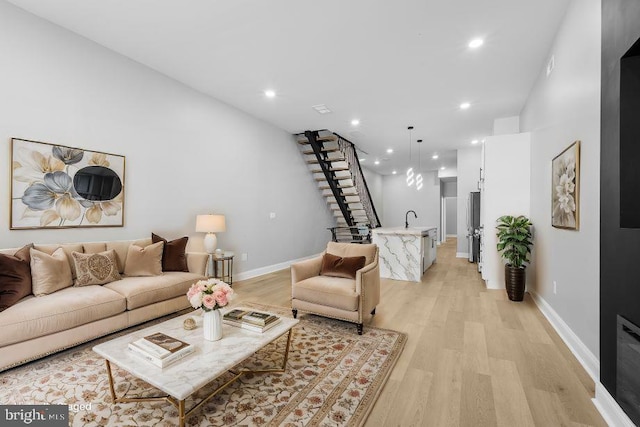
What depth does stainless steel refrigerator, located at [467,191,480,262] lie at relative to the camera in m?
6.97

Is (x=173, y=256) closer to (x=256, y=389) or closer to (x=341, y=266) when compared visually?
(x=341, y=266)

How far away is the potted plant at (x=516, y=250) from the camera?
4.12 meters

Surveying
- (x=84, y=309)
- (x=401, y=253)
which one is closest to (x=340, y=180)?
(x=401, y=253)

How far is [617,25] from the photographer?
180 cm

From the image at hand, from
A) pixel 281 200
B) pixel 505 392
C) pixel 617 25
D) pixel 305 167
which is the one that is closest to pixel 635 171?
pixel 617 25

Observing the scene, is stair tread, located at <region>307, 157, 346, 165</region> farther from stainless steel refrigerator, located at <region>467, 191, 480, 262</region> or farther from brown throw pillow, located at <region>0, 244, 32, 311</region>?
brown throw pillow, located at <region>0, 244, 32, 311</region>

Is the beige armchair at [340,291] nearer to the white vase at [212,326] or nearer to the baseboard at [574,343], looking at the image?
the white vase at [212,326]

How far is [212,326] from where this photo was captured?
6.70 ft

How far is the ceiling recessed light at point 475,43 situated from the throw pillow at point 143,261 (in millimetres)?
4381

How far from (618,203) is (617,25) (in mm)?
1087

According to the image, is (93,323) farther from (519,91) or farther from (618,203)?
(519,91)

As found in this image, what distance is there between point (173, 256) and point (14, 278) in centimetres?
144

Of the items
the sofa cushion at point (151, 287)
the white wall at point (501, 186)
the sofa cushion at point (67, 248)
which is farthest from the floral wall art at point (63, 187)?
the white wall at point (501, 186)

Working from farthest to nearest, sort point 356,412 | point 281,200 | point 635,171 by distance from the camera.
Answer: point 281,200 → point 356,412 → point 635,171
